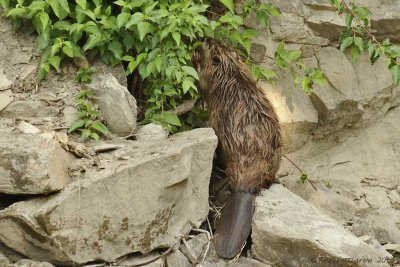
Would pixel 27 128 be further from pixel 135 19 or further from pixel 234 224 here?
pixel 234 224

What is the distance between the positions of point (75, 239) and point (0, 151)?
0.52 meters

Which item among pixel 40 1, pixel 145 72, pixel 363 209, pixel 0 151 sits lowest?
pixel 363 209

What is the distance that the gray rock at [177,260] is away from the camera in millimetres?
3211

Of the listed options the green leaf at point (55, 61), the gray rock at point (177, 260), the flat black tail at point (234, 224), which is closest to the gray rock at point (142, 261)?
the gray rock at point (177, 260)

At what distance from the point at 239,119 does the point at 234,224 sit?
0.73 meters

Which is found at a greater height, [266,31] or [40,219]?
[266,31]

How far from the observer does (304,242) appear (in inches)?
124

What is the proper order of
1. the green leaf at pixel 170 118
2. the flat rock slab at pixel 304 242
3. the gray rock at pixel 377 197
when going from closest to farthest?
the flat rock slab at pixel 304 242 → the green leaf at pixel 170 118 → the gray rock at pixel 377 197

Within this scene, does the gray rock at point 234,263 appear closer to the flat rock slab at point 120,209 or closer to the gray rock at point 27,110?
the flat rock slab at point 120,209

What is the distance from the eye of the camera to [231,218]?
350cm

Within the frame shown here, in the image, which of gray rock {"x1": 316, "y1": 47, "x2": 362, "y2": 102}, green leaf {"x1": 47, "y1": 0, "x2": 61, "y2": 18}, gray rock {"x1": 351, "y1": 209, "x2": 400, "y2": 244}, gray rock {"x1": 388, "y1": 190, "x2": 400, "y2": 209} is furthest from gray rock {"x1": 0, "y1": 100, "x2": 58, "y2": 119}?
gray rock {"x1": 388, "y1": 190, "x2": 400, "y2": 209}

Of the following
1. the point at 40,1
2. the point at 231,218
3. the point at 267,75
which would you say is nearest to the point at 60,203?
the point at 231,218

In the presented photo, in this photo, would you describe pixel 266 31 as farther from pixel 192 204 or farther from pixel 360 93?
pixel 192 204

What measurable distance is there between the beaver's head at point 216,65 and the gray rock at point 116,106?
72 centimetres
